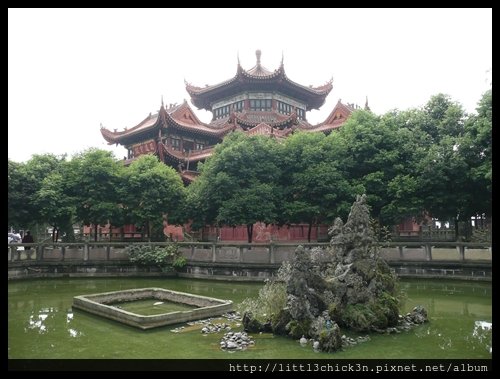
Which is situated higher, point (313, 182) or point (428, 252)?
point (313, 182)

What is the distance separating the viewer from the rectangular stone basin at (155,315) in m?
11.0

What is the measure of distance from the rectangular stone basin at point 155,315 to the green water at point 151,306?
187 mm

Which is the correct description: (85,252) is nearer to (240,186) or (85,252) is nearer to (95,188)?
(95,188)

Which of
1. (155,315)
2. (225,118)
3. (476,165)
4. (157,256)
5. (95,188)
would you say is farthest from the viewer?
(225,118)

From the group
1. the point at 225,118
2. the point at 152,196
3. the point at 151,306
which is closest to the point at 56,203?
the point at 152,196

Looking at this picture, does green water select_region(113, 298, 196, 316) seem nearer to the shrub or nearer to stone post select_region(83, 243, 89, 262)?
the shrub

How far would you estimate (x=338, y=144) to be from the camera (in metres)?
25.0

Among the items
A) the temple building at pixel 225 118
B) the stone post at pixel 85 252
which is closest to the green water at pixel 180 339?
the stone post at pixel 85 252

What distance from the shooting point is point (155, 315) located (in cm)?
1125

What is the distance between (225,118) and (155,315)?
3391 cm

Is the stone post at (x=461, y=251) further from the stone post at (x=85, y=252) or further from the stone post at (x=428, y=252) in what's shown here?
the stone post at (x=85, y=252)

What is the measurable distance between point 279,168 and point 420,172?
24.9ft
